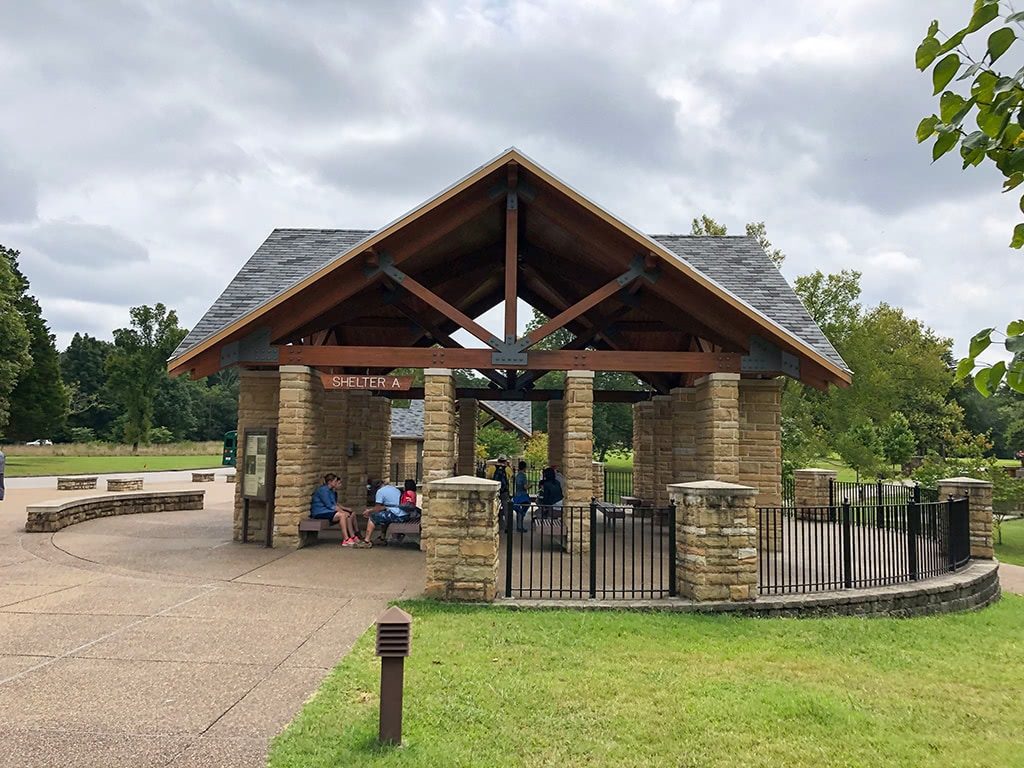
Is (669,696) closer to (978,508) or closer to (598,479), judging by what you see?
(978,508)

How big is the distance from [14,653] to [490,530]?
179 inches

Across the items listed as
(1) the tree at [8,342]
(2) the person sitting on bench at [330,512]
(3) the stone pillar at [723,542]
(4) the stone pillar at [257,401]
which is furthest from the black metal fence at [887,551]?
(1) the tree at [8,342]

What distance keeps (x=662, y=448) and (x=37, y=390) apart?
5244 centimetres

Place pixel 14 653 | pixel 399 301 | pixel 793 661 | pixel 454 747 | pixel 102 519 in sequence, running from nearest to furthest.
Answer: pixel 454 747
pixel 14 653
pixel 793 661
pixel 399 301
pixel 102 519

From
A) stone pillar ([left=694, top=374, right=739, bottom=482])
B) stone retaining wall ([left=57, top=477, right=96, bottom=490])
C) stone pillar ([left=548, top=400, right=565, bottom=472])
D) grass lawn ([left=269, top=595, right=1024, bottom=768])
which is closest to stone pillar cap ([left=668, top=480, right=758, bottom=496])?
grass lawn ([left=269, top=595, right=1024, bottom=768])

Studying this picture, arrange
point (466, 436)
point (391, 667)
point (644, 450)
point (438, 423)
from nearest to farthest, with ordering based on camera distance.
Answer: point (391, 667)
point (438, 423)
point (644, 450)
point (466, 436)

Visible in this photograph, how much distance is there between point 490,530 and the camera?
25.8ft

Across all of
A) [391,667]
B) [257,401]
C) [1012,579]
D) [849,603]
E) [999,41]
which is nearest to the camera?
[999,41]

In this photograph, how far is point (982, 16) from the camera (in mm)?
1509

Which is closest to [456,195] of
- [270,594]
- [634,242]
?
[634,242]

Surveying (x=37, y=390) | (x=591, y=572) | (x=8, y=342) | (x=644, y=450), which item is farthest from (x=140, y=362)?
(x=591, y=572)

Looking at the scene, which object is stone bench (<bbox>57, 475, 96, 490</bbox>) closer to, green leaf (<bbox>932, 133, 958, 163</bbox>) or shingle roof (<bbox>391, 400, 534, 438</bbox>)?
shingle roof (<bbox>391, 400, 534, 438</bbox>)

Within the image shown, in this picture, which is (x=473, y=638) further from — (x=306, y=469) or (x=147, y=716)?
(x=306, y=469)

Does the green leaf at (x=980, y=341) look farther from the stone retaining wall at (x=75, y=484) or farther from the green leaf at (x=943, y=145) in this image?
the stone retaining wall at (x=75, y=484)
